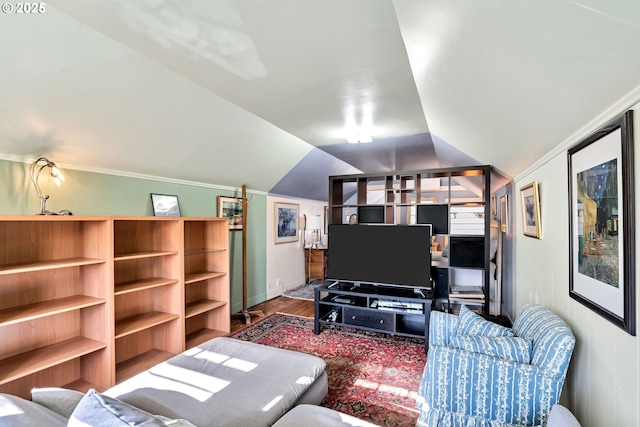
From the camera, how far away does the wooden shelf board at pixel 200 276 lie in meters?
3.42

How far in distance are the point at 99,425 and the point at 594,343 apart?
6.68 feet

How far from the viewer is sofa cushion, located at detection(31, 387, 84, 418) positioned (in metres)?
1.27

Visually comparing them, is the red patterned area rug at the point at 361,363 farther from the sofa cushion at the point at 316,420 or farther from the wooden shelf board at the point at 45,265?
the wooden shelf board at the point at 45,265

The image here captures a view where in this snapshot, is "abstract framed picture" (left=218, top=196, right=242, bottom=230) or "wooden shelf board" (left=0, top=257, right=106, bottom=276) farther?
"abstract framed picture" (left=218, top=196, right=242, bottom=230)

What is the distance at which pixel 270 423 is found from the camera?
1.64 metres

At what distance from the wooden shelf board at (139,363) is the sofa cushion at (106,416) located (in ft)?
7.11

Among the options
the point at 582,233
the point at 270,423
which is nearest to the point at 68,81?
the point at 270,423

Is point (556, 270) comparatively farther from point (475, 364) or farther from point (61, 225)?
point (61, 225)

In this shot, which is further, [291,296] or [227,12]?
[291,296]

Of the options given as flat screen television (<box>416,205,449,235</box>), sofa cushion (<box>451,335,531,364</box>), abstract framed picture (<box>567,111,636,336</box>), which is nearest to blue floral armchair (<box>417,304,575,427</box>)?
sofa cushion (<box>451,335,531,364</box>)

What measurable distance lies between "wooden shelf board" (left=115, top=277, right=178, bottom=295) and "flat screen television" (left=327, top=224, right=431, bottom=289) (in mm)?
1923

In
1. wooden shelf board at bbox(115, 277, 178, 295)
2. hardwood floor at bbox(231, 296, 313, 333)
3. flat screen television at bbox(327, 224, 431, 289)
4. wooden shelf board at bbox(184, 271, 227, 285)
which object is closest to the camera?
wooden shelf board at bbox(115, 277, 178, 295)

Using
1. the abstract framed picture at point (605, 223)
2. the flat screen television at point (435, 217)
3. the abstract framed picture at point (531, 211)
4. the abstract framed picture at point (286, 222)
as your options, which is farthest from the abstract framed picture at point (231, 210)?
the abstract framed picture at point (605, 223)

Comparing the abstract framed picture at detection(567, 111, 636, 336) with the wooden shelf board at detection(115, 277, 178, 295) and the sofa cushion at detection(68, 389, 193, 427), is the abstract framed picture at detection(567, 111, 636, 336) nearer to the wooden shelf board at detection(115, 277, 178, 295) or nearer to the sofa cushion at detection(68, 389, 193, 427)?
the sofa cushion at detection(68, 389, 193, 427)
